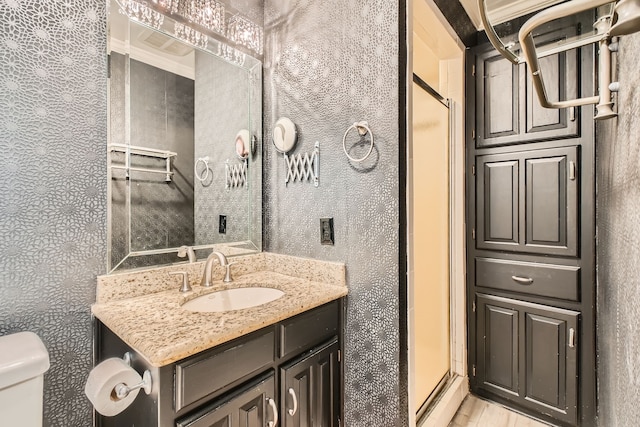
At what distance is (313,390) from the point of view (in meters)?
1.17

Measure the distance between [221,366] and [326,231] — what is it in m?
0.72

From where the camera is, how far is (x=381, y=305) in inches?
49.8

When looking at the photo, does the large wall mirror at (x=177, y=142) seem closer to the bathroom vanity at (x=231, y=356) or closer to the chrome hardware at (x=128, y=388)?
the bathroom vanity at (x=231, y=356)

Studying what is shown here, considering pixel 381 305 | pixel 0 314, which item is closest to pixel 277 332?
pixel 381 305

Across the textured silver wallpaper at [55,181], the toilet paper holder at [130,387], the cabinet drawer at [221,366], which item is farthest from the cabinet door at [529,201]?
the textured silver wallpaper at [55,181]

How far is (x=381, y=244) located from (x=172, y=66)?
1220 millimetres

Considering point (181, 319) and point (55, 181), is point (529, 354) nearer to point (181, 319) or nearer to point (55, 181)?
point (181, 319)

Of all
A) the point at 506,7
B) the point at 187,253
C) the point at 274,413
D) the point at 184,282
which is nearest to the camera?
the point at 274,413

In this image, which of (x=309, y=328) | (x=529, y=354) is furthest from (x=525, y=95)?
(x=309, y=328)

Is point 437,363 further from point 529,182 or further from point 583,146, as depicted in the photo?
point 583,146

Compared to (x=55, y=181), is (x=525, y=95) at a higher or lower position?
higher

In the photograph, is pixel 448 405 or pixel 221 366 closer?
pixel 221 366

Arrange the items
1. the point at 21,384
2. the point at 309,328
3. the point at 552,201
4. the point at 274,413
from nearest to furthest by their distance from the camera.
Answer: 1. the point at 21,384
2. the point at 274,413
3. the point at 309,328
4. the point at 552,201

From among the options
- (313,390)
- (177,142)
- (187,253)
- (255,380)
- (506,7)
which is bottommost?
(313,390)
